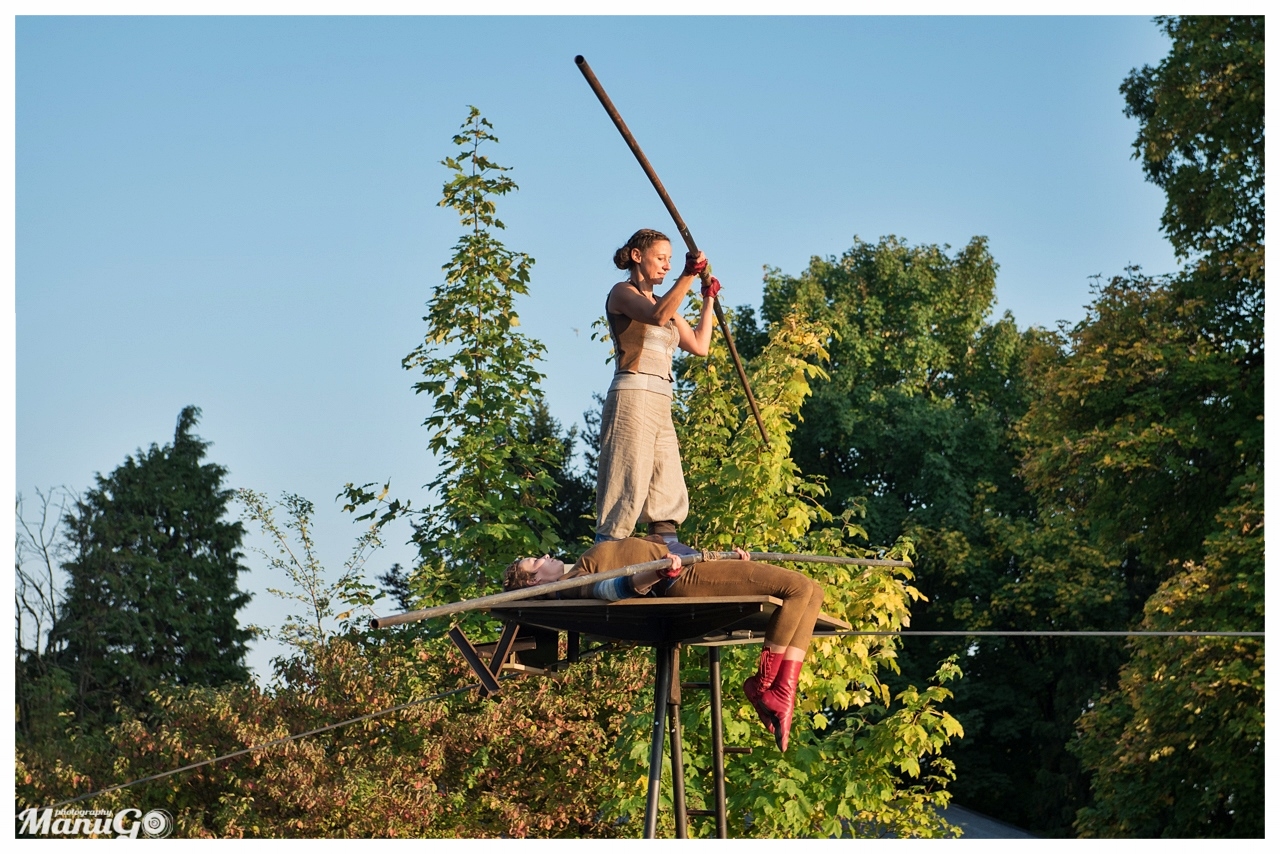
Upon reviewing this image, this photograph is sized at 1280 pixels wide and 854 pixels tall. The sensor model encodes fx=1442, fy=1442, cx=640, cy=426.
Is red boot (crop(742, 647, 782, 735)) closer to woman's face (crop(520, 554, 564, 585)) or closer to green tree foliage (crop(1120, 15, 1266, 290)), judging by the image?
woman's face (crop(520, 554, 564, 585))

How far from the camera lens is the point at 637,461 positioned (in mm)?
4891

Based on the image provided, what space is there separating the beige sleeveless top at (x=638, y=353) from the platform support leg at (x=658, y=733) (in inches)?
42.4

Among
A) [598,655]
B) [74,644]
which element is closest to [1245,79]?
[598,655]

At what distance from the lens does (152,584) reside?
71.8ft

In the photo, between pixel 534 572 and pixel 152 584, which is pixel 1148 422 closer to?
pixel 534 572

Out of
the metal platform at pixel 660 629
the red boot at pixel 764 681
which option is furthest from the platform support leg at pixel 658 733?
the red boot at pixel 764 681

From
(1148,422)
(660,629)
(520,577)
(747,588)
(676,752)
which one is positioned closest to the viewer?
(747,588)

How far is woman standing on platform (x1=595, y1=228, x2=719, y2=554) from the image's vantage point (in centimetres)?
489

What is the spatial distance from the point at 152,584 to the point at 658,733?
1819cm

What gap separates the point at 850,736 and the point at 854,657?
990 mm

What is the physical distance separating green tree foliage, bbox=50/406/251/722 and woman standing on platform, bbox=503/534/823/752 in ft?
50.5

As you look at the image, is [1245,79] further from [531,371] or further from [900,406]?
[900,406]

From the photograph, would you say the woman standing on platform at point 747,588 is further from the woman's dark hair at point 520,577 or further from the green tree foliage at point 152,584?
the green tree foliage at point 152,584

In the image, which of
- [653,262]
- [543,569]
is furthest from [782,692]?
[653,262]
